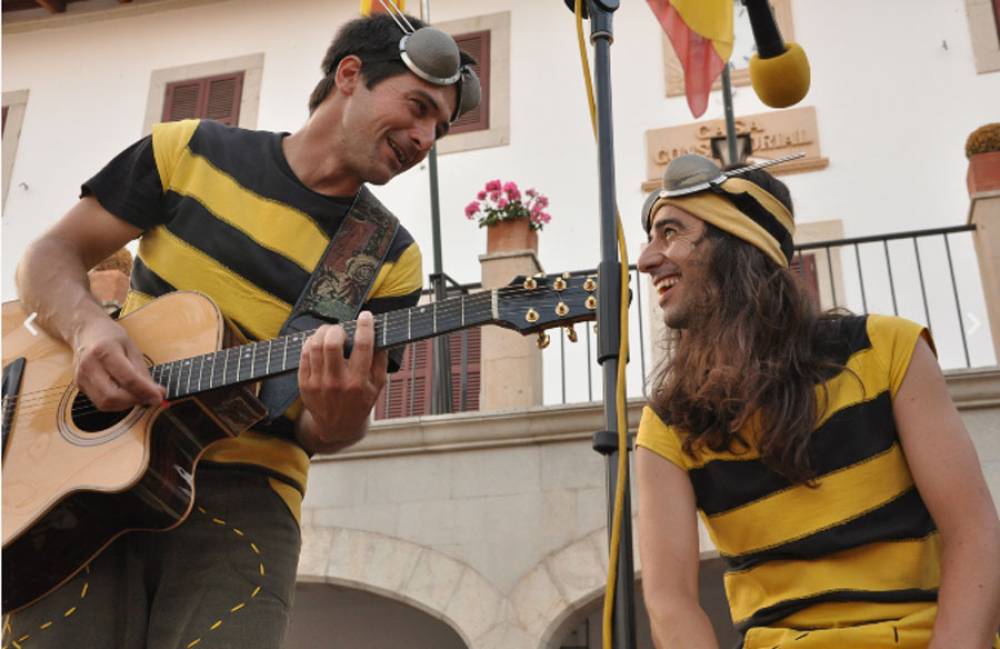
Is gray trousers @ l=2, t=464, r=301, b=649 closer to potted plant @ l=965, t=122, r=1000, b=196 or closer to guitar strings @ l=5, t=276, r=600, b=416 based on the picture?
guitar strings @ l=5, t=276, r=600, b=416

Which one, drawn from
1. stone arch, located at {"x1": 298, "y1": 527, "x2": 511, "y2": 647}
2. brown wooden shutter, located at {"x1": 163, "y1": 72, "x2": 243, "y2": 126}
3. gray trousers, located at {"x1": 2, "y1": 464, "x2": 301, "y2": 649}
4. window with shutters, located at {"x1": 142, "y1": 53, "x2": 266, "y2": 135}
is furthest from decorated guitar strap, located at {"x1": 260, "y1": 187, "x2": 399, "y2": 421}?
brown wooden shutter, located at {"x1": 163, "y1": 72, "x2": 243, "y2": 126}

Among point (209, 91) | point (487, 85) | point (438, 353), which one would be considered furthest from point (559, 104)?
point (209, 91)

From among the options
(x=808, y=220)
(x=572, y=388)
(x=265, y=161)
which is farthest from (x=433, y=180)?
(x=265, y=161)

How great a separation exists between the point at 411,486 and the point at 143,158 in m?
5.31

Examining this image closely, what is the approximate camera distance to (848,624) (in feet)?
6.25

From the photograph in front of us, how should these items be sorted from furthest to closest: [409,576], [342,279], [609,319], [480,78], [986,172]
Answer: [480,78]
[986,172]
[409,576]
[342,279]
[609,319]

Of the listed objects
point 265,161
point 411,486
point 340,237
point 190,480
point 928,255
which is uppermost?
point 928,255

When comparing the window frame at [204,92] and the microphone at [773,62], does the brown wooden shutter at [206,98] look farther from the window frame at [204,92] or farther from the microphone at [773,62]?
the microphone at [773,62]

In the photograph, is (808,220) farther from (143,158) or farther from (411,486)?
(143,158)

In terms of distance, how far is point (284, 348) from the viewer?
2.48m

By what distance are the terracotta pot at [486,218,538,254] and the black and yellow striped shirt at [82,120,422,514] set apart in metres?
6.03

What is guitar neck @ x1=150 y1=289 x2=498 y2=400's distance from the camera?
244 centimetres

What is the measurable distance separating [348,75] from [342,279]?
0.57m

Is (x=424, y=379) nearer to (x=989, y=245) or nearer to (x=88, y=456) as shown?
(x=989, y=245)
